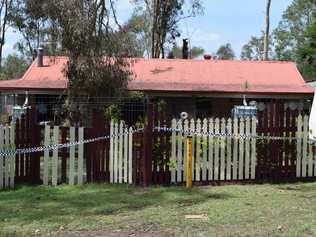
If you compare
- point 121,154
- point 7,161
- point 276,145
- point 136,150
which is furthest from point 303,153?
point 7,161

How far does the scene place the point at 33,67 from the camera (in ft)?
110

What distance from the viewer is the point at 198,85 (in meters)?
31.0

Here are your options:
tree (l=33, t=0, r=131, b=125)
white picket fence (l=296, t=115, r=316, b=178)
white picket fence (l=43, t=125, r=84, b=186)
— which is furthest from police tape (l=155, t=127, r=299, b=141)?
tree (l=33, t=0, r=131, b=125)

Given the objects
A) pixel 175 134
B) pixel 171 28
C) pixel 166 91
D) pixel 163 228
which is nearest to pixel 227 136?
pixel 175 134

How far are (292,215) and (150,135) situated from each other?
3445 millimetres

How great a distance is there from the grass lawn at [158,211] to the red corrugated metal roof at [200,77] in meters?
18.4

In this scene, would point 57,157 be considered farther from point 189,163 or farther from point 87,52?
point 87,52

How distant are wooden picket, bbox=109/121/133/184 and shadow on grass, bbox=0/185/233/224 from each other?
0.93ft

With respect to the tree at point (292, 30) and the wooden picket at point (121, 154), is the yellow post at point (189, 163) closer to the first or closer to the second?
the wooden picket at point (121, 154)

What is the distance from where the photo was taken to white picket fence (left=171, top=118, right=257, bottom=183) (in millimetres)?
11023

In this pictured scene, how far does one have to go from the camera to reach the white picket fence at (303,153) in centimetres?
1151

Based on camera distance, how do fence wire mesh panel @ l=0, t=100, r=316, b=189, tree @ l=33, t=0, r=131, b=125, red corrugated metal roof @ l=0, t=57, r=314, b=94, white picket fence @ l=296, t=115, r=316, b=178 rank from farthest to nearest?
red corrugated metal roof @ l=0, t=57, r=314, b=94 → tree @ l=33, t=0, r=131, b=125 → white picket fence @ l=296, t=115, r=316, b=178 → fence wire mesh panel @ l=0, t=100, r=316, b=189

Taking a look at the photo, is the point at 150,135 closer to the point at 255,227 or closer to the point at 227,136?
the point at 227,136

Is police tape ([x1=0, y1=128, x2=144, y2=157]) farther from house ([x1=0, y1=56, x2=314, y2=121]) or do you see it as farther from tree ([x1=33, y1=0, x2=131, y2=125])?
house ([x1=0, y1=56, x2=314, y2=121])
